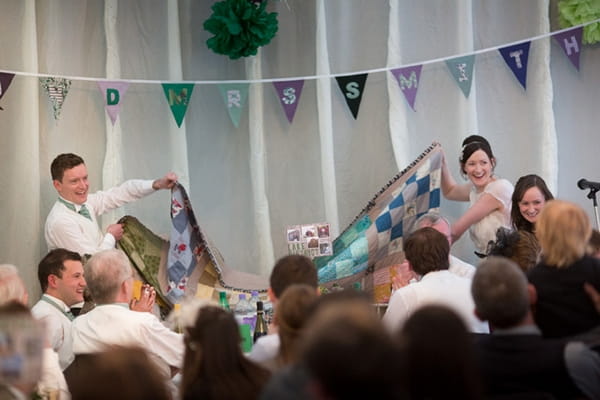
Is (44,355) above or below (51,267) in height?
below

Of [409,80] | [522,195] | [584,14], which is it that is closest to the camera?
[522,195]

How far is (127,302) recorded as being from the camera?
3561 millimetres

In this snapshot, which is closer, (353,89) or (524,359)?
(524,359)

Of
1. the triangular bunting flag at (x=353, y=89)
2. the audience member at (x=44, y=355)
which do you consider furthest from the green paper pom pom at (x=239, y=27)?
the audience member at (x=44, y=355)

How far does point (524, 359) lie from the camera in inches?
94.7

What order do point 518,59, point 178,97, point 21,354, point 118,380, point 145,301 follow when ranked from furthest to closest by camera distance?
point 178,97 → point 518,59 → point 145,301 → point 21,354 → point 118,380

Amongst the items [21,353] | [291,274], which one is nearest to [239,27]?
[291,274]

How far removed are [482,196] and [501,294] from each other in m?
2.55

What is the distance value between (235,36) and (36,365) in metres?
3.75

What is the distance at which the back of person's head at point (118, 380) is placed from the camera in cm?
177

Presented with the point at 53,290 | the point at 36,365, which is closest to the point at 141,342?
the point at 53,290

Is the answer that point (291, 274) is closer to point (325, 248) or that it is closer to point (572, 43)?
point (325, 248)

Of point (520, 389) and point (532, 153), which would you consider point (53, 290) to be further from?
point (532, 153)

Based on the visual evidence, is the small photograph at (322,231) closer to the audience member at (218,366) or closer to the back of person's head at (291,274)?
the back of person's head at (291,274)
